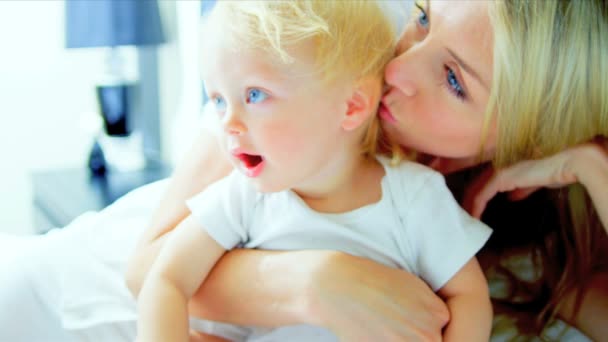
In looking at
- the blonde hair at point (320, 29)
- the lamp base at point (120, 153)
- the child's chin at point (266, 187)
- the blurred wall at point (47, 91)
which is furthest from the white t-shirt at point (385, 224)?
the lamp base at point (120, 153)

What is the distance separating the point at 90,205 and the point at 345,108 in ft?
4.99

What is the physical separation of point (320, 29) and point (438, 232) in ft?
1.24

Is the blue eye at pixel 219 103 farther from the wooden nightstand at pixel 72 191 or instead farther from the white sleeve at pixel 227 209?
the wooden nightstand at pixel 72 191

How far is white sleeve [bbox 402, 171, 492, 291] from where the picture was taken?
100 centimetres

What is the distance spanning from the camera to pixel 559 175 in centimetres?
111

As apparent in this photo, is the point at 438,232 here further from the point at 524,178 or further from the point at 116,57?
the point at 116,57

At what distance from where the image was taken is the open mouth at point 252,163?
2.98ft

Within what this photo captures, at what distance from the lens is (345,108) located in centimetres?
94

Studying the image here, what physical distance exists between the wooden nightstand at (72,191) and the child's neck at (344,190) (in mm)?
1358

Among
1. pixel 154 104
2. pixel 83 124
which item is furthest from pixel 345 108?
pixel 154 104

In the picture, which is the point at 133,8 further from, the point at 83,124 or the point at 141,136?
the point at 141,136

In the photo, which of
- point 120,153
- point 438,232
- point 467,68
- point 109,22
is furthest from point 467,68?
point 120,153

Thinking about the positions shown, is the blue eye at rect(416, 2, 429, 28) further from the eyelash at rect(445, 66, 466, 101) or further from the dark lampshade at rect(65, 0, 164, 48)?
the dark lampshade at rect(65, 0, 164, 48)

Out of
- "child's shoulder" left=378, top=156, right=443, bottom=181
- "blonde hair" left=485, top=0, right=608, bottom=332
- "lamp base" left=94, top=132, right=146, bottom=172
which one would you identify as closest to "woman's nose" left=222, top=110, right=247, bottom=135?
"child's shoulder" left=378, top=156, right=443, bottom=181
